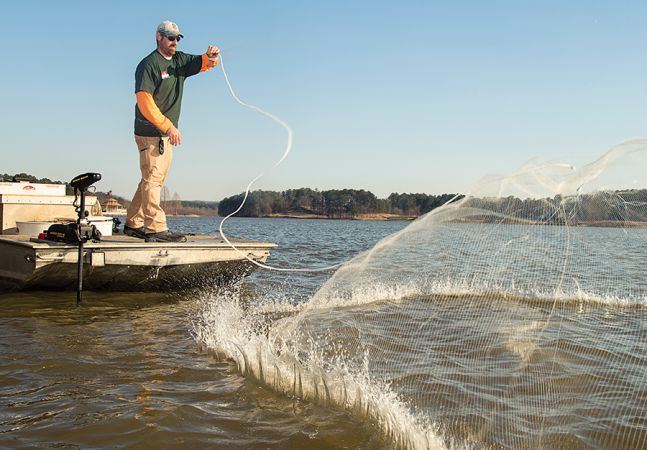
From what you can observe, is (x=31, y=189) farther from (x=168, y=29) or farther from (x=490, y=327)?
(x=490, y=327)

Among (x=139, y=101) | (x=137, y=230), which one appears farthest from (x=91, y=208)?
(x=139, y=101)

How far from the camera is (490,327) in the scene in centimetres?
441

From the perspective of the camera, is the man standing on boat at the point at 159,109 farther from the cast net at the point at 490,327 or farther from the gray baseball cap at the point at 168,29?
the cast net at the point at 490,327

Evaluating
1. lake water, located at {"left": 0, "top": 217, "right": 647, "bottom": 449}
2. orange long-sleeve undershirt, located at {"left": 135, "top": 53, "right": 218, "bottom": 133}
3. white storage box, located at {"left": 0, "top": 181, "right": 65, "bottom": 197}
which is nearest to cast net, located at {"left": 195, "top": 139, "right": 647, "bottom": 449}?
lake water, located at {"left": 0, "top": 217, "right": 647, "bottom": 449}

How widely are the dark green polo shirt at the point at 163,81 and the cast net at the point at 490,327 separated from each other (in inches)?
146

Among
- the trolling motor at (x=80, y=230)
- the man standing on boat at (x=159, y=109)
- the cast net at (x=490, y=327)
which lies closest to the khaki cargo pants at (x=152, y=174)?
the man standing on boat at (x=159, y=109)

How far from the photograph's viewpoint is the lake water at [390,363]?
3268 mm

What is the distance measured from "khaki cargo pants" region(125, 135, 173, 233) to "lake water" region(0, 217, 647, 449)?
6.04ft

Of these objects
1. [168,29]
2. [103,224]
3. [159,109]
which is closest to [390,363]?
[159,109]

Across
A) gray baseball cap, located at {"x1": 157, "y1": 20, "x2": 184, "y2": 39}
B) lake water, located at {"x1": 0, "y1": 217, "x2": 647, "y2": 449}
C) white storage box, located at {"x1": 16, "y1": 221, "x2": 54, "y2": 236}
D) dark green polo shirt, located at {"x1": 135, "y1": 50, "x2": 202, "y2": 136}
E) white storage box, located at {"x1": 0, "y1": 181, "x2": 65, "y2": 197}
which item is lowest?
lake water, located at {"x1": 0, "y1": 217, "x2": 647, "y2": 449}

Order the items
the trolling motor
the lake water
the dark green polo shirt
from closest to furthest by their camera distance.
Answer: the lake water, the trolling motor, the dark green polo shirt

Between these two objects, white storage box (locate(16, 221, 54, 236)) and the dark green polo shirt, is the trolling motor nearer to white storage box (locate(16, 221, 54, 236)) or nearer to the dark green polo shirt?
the dark green polo shirt

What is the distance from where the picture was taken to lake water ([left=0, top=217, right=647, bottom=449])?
327 centimetres

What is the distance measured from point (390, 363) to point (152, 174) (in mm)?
4737
